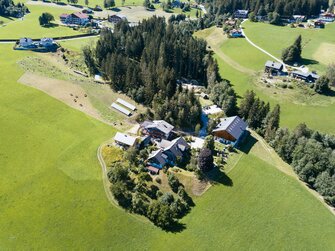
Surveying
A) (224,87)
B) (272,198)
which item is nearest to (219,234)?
(272,198)

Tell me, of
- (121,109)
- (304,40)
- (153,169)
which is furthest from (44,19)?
(304,40)

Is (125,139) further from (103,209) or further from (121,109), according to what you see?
(103,209)

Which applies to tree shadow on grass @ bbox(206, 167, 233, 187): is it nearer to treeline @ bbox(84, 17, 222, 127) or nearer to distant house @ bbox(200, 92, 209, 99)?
treeline @ bbox(84, 17, 222, 127)

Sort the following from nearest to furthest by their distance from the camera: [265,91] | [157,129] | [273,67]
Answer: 1. [157,129]
2. [265,91]
3. [273,67]

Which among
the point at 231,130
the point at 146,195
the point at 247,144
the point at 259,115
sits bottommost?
the point at 146,195

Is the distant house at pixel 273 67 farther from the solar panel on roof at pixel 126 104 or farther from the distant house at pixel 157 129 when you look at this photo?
the solar panel on roof at pixel 126 104

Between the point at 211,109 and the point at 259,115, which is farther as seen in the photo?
the point at 211,109

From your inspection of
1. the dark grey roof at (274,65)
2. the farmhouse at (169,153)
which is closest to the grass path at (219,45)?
the dark grey roof at (274,65)
